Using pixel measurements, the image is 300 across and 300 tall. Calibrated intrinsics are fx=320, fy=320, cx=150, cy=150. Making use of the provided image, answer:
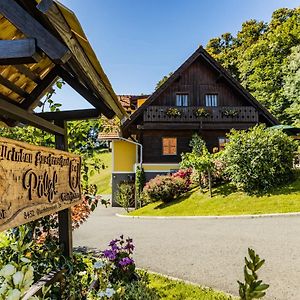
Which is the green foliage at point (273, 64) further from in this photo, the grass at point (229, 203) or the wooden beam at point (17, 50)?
the wooden beam at point (17, 50)

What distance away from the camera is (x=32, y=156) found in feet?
9.07

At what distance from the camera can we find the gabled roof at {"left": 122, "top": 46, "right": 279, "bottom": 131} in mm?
23406

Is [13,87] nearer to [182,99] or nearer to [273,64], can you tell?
[182,99]

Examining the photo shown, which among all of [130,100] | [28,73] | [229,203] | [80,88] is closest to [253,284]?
[80,88]

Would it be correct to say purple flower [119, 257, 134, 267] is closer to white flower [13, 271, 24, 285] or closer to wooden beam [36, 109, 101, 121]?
wooden beam [36, 109, 101, 121]

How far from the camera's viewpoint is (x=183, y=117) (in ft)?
77.6

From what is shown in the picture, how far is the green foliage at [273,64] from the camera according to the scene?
36.2 m

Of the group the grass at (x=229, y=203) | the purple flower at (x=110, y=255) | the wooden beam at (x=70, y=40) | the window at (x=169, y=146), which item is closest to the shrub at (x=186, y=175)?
the grass at (x=229, y=203)

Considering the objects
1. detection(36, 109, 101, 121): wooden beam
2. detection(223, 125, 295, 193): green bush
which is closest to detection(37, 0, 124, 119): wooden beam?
detection(36, 109, 101, 121): wooden beam

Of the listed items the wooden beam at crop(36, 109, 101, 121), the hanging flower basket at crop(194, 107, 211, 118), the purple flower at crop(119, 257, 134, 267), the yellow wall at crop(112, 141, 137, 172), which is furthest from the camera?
the yellow wall at crop(112, 141, 137, 172)

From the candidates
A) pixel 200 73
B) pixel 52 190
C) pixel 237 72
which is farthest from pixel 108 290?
pixel 237 72

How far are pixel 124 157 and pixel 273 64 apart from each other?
2658 cm

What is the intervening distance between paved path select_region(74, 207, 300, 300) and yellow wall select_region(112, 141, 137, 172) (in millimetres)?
11850

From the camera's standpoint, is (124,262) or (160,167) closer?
(124,262)
